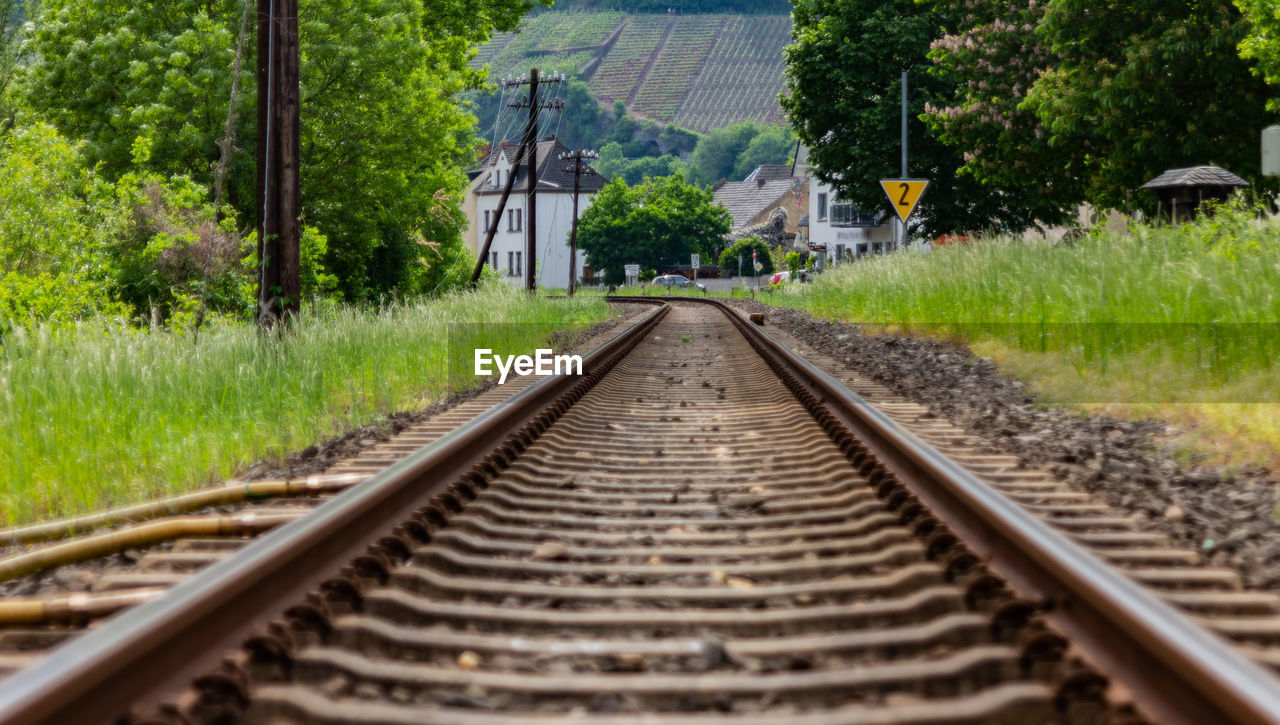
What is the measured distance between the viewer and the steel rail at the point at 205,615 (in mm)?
2135

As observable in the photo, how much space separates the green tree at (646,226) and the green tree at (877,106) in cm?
5333

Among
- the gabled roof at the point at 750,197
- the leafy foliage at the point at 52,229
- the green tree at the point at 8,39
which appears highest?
the gabled roof at the point at 750,197

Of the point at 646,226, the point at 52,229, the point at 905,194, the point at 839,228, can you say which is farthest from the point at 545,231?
the point at 52,229

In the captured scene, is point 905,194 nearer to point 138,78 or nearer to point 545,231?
point 138,78

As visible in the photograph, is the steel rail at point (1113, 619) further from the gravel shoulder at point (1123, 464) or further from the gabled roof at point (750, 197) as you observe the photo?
the gabled roof at point (750, 197)

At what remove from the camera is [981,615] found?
2.90 m

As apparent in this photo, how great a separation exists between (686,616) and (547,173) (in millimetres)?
96152

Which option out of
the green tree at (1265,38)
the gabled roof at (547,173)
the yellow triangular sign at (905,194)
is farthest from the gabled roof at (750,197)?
the green tree at (1265,38)

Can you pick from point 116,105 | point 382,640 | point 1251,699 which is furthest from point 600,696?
point 116,105

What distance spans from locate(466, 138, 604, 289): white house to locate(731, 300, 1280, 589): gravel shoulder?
8061cm

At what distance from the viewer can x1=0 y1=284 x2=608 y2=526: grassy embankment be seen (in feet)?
18.6

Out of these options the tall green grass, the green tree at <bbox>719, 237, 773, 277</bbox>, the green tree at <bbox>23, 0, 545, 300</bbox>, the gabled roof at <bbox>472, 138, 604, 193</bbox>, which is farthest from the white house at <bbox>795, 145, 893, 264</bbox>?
the tall green grass

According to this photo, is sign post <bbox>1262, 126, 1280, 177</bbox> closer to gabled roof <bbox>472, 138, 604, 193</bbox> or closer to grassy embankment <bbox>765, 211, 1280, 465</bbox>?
grassy embankment <bbox>765, 211, 1280, 465</bbox>

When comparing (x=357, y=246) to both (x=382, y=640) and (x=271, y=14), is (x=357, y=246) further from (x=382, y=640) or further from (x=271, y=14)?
(x=382, y=640)
